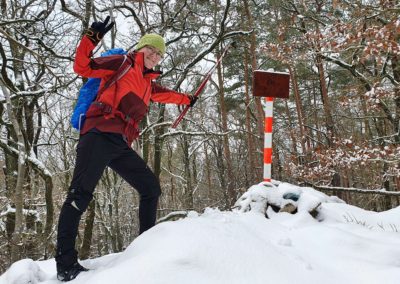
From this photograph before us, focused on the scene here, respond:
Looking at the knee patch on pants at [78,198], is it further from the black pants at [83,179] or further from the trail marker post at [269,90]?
the trail marker post at [269,90]

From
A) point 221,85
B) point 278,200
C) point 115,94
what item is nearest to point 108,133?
point 115,94

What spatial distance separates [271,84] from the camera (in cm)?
432

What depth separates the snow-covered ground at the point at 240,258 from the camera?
1770mm

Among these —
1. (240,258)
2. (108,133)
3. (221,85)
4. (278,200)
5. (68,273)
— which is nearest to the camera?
(240,258)

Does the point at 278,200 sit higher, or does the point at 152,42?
the point at 152,42

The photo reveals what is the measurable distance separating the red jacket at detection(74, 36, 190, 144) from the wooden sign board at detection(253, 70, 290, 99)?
1.79 m

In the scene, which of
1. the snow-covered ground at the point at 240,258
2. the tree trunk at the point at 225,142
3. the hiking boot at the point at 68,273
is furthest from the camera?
the tree trunk at the point at 225,142

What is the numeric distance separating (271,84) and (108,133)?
2.43 metres

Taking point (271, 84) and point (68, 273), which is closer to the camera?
point (68, 273)

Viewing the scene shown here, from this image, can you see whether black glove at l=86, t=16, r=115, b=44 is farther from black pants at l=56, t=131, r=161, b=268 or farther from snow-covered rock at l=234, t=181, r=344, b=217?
snow-covered rock at l=234, t=181, r=344, b=217

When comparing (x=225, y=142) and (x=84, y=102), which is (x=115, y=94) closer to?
(x=84, y=102)

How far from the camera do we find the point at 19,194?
4922 millimetres

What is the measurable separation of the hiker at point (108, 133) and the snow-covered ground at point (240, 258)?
0.37 m

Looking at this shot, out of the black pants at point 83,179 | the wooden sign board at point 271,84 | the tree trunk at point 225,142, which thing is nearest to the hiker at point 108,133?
the black pants at point 83,179
